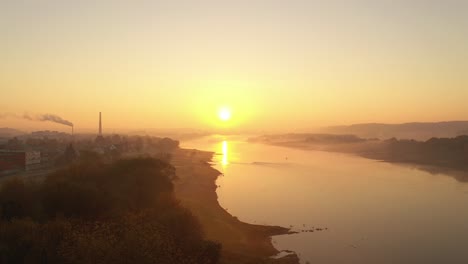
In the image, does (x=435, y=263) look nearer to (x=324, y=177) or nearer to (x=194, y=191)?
(x=194, y=191)

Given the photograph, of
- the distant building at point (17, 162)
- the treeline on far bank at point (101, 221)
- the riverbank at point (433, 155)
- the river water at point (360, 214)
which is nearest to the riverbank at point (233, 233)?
the river water at point (360, 214)

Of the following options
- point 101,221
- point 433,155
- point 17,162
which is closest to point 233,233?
point 101,221

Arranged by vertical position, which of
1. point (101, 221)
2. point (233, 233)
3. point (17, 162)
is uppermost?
point (17, 162)

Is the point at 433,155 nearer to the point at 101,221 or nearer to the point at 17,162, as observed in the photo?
the point at 17,162

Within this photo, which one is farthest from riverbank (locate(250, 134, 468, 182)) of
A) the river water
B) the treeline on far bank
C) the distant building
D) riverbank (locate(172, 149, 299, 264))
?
the distant building

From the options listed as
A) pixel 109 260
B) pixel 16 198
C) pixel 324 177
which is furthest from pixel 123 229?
pixel 324 177

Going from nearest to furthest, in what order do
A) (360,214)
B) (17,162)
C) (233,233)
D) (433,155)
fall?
(233,233) < (360,214) < (17,162) < (433,155)
